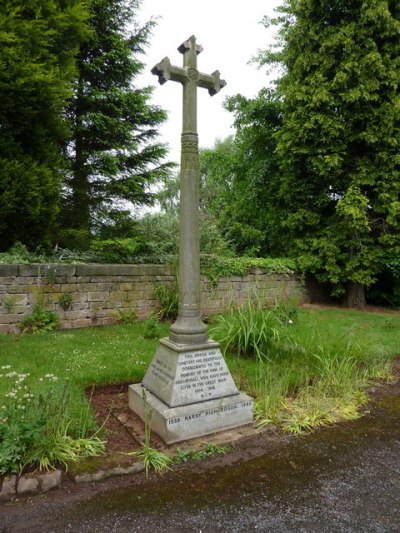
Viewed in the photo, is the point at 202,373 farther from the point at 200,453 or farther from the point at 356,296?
the point at 356,296

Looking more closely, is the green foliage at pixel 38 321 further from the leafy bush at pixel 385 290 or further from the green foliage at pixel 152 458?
the leafy bush at pixel 385 290

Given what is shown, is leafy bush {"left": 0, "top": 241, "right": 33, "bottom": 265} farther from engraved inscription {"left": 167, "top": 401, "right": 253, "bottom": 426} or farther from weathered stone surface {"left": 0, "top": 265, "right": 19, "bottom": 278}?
engraved inscription {"left": 167, "top": 401, "right": 253, "bottom": 426}

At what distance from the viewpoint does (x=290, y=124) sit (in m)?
11.2

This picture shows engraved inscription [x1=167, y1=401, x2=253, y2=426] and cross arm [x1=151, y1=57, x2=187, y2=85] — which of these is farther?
cross arm [x1=151, y1=57, x2=187, y2=85]

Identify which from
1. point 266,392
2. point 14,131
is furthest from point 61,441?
point 14,131

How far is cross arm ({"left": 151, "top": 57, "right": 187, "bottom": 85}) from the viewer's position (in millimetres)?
3388

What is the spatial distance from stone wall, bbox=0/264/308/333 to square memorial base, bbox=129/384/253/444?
8.20ft

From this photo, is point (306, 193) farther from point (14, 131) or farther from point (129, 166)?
point (14, 131)

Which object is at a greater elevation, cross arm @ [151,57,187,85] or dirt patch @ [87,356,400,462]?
cross arm @ [151,57,187,85]

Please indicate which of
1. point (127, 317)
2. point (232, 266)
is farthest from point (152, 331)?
point (232, 266)

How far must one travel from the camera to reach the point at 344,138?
10.7 meters

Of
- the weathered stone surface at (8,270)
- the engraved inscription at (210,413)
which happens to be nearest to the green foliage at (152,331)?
the weathered stone surface at (8,270)

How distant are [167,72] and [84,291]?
190 inches

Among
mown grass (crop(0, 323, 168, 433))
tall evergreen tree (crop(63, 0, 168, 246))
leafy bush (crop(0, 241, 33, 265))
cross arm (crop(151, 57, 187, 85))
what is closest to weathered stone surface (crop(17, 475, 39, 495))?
mown grass (crop(0, 323, 168, 433))
